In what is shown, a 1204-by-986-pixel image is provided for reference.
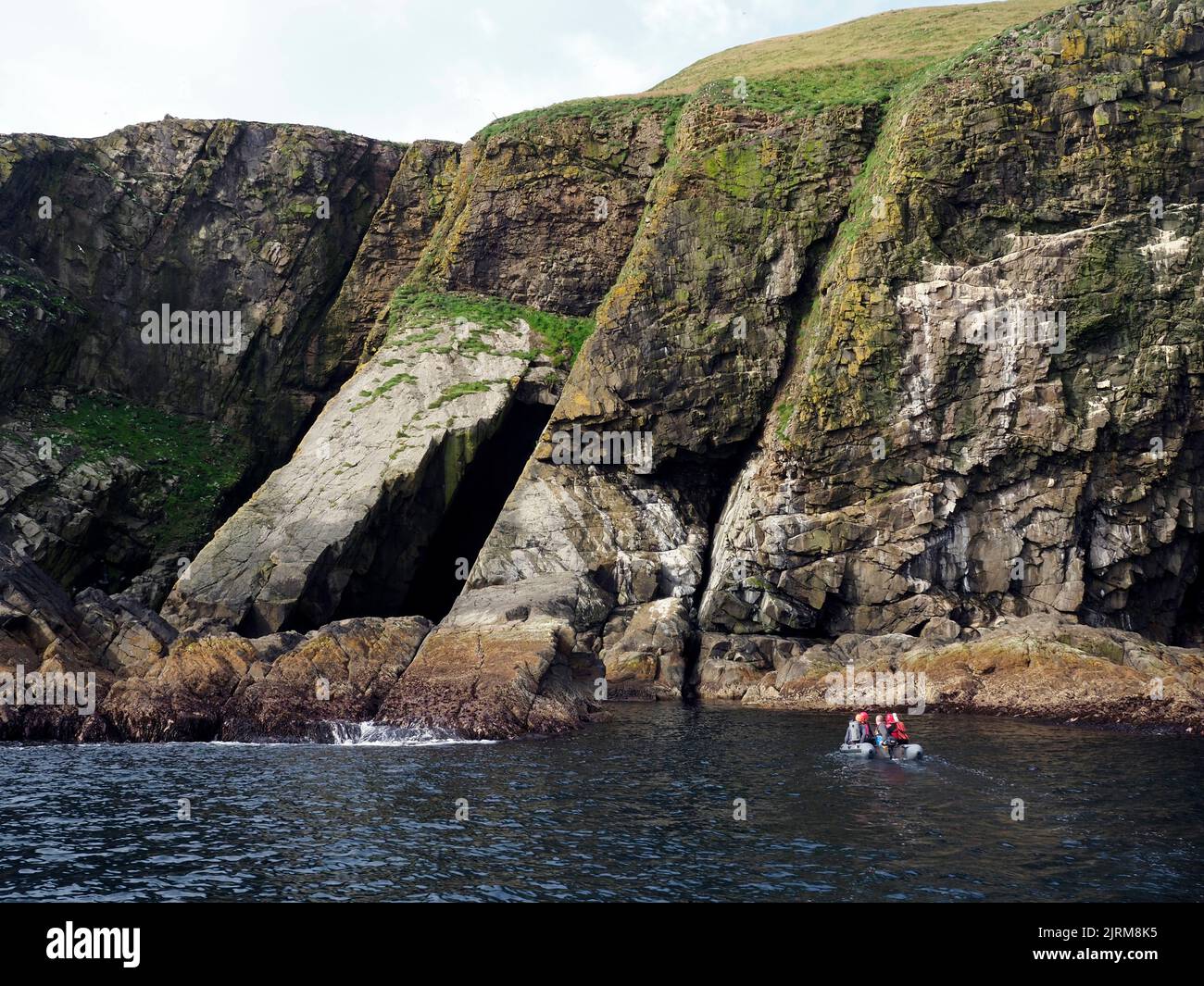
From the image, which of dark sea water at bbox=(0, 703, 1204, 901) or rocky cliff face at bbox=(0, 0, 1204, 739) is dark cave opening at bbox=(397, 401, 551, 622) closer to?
rocky cliff face at bbox=(0, 0, 1204, 739)

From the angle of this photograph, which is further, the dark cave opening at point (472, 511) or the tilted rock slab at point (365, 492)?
the dark cave opening at point (472, 511)

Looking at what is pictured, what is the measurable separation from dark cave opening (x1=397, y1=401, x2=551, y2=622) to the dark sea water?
22.7m

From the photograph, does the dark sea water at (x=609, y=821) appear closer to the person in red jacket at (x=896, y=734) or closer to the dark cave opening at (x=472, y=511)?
the person in red jacket at (x=896, y=734)

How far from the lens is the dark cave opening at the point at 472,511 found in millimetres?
54625

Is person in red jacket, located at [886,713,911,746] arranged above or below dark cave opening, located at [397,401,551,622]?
below

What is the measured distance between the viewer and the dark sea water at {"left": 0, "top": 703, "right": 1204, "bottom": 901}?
1748 centimetres

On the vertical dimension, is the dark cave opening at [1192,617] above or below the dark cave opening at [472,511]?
below

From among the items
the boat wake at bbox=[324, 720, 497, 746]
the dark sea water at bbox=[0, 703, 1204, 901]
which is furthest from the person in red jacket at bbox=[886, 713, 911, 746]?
the boat wake at bbox=[324, 720, 497, 746]

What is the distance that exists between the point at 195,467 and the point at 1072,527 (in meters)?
48.6

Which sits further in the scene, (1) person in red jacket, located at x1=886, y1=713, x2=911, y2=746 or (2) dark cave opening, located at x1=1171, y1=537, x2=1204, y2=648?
(2) dark cave opening, located at x1=1171, y1=537, x2=1204, y2=648

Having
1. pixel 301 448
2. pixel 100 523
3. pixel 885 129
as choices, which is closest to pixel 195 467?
pixel 100 523

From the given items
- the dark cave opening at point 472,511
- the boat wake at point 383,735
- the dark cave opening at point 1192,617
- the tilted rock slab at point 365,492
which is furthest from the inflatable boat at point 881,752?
the dark cave opening at point 472,511

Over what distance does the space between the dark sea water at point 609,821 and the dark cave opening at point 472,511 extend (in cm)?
2265

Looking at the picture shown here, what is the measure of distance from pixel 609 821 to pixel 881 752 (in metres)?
11.0
